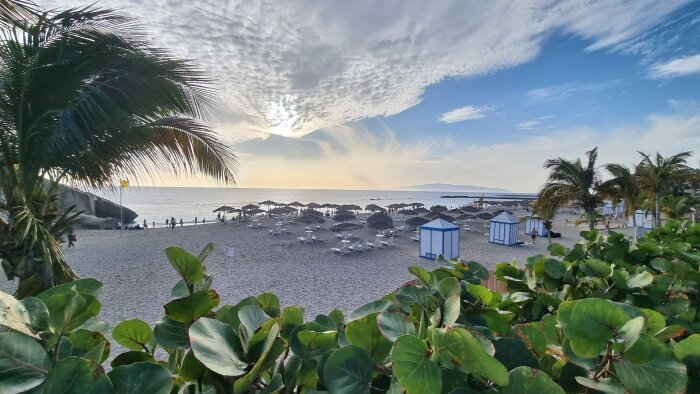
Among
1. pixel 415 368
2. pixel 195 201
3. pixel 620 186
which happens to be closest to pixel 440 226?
pixel 620 186

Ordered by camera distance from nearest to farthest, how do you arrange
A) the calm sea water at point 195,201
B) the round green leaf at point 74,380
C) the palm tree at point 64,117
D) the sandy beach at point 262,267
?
the round green leaf at point 74,380 < the palm tree at point 64,117 < the sandy beach at point 262,267 < the calm sea water at point 195,201

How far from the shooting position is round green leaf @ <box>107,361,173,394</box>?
0.44 metres

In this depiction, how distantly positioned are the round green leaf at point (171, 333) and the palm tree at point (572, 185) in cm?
1735

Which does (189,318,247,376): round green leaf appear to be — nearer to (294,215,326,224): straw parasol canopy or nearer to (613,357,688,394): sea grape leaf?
(613,357,688,394): sea grape leaf

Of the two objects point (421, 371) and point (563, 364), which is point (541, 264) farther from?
point (421, 371)

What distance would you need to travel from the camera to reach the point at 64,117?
4094 mm

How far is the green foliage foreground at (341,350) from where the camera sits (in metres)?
0.44

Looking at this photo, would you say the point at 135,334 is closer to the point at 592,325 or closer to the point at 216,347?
the point at 216,347

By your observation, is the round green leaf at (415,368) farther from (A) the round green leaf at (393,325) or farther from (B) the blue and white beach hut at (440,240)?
(B) the blue and white beach hut at (440,240)

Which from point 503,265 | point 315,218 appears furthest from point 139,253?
point 503,265

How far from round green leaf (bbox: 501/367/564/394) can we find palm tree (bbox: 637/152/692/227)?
23.4 m

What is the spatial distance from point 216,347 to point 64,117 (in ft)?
16.5

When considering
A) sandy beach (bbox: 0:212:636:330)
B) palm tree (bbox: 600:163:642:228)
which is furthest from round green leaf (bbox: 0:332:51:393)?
palm tree (bbox: 600:163:642:228)

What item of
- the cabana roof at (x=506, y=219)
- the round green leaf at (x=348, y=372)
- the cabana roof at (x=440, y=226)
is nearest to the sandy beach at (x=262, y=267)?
the cabana roof at (x=506, y=219)
